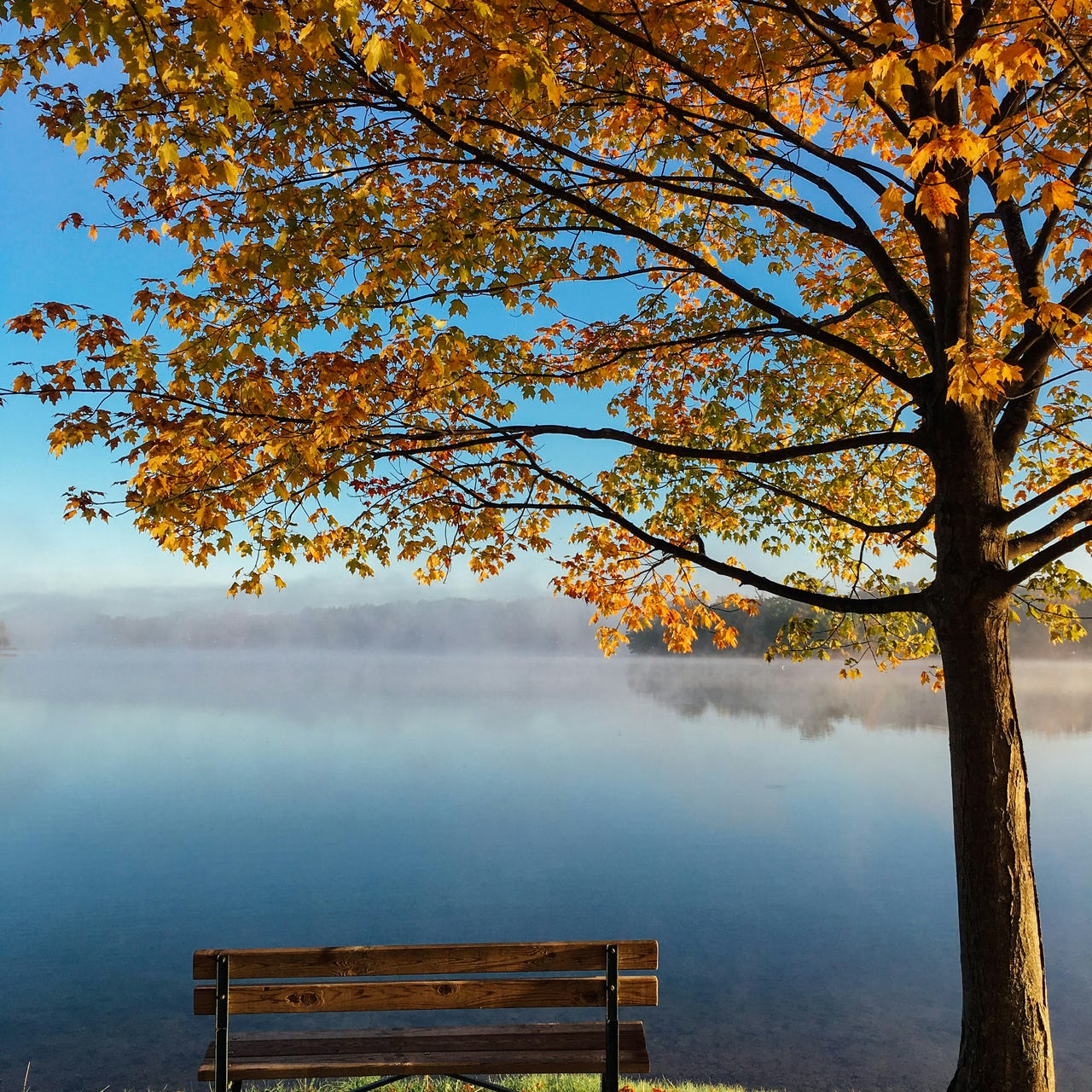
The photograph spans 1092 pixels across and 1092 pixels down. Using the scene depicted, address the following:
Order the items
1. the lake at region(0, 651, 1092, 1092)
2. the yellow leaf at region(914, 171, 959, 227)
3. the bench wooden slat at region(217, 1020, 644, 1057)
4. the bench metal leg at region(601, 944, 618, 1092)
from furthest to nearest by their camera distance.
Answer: the lake at region(0, 651, 1092, 1092), the bench wooden slat at region(217, 1020, 644, 1057), the bench metal leg at region(601, 944, 618, 1092), the yellow leaf at region(914, 171, 959, 227)

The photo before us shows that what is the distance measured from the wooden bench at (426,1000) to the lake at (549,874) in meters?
5.86

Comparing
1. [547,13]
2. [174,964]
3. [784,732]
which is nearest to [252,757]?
[174,964]

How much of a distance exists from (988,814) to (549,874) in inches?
611

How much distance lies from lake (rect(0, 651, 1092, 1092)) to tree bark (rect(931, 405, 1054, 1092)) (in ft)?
15.7

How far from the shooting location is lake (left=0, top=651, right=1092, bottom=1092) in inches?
450

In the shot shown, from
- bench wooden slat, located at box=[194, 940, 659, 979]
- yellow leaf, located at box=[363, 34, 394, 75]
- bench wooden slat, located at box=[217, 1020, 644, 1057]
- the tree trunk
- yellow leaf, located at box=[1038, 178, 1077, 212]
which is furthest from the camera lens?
the tree trunk

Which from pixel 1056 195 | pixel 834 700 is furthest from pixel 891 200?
pixel 834 700

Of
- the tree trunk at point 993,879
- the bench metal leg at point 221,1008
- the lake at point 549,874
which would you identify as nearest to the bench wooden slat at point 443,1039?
the bench metal leg at point 221,1008

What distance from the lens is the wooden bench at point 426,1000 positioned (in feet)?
15.5

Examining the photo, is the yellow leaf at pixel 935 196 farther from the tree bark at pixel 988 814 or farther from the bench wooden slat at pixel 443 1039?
the bench wooden slat at pixel 443 1039

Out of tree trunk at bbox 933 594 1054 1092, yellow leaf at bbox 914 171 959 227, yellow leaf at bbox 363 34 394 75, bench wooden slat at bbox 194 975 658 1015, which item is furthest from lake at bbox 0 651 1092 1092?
yellow leaf at bbox 363 34 394 75

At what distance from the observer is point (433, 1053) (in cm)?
498

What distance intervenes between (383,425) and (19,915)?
15968 millimetres

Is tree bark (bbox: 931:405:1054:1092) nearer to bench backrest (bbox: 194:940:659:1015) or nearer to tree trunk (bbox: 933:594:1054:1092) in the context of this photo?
tree trunk (bbox: 933:594:1054:1092)
